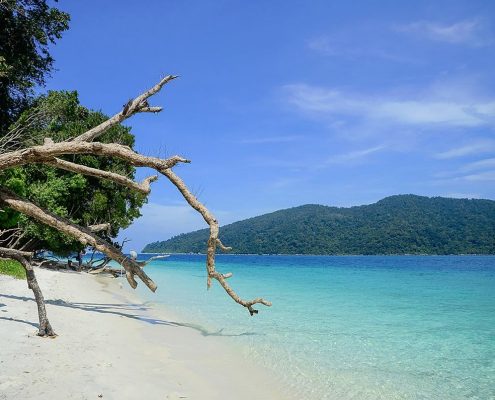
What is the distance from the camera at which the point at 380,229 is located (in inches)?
4606

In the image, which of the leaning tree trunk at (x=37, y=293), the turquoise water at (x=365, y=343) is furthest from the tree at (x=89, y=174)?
the turquoise water at (x=365, y=343)

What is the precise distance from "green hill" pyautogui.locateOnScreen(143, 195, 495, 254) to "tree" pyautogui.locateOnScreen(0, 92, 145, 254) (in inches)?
3453

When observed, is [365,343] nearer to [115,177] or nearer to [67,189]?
[115,177]

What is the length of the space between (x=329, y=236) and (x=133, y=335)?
396 ft

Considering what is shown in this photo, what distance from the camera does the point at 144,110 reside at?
8.71 m

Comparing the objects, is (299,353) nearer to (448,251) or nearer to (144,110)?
(144,110)

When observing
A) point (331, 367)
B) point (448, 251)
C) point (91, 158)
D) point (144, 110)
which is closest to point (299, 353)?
point (331, 367)

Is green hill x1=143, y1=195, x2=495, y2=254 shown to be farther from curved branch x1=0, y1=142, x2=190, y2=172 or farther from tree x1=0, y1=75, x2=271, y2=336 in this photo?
curved branch x1=0, y1=142, x2=190, y2=172

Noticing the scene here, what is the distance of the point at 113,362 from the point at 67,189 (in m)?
19.7

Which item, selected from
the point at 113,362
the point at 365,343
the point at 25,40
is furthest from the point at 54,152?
the point at 25,40

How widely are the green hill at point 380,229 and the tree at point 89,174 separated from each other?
326ft

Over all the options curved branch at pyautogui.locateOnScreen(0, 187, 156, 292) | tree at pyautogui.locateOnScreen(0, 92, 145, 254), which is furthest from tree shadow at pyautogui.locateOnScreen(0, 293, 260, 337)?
tree at pyautogui.locateOnScreen(0, 92, 145, 254)

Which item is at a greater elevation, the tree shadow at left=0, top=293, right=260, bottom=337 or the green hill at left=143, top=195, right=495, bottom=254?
the green hill at left=143, top=195, right=495, bottom=254

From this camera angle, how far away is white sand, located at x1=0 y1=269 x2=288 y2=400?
15.8ft
